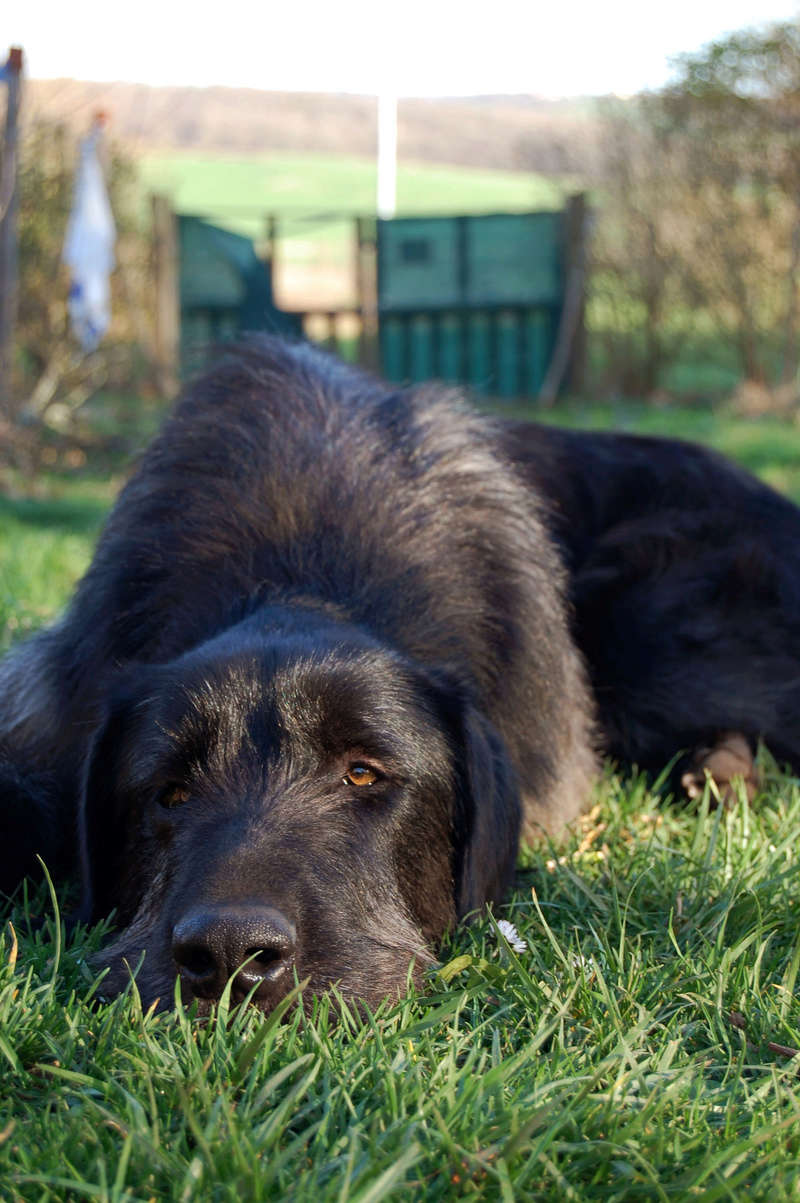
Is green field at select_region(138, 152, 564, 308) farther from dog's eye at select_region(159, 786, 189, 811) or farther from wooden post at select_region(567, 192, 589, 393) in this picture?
dog's eye at select_region(159, 786, 189, 811)

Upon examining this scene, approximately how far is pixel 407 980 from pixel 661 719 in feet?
6.73

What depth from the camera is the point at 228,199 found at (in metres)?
34.0

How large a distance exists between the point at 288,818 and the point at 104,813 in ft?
2.10

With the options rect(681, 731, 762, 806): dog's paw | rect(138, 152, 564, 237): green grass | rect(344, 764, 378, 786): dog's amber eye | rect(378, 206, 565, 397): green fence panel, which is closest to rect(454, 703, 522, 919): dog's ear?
rect(344, 764, 378, 786): dog's amber eye

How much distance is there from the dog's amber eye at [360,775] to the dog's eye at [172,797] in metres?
0.34

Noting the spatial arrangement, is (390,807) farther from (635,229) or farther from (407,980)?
(635,229)

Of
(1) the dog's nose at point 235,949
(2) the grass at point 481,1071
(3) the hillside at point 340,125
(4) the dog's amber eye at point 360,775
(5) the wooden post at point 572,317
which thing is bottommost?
(2) the grass at point 481,1071

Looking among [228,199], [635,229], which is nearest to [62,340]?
[635,229]

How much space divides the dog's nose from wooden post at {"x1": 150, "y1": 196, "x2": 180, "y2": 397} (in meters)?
15.6

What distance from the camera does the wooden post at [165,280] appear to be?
17.4 metres

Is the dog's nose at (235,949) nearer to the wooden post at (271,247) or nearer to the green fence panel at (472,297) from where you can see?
the green fence panel at (472,297)

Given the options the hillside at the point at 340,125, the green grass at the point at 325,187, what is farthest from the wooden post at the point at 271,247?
the hillside at the point at 340,125

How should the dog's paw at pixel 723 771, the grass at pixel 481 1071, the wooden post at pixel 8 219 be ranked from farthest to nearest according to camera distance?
the wooden post at pixel 8 219 < the dog's paw at pixel 723 771 < the grass at pixel 481 1071

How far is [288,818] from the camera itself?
8.33 ft
